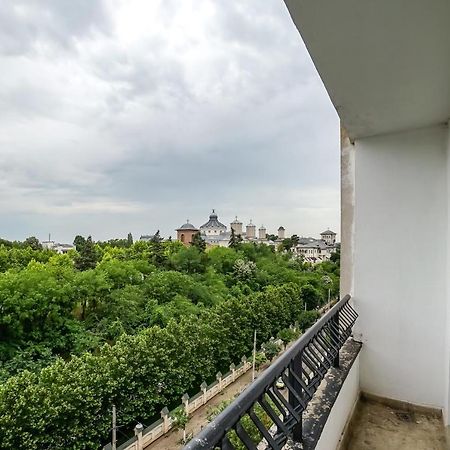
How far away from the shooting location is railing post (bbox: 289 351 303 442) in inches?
40.5

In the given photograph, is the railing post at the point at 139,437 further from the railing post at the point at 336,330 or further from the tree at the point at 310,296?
the tree at the point at 310,296

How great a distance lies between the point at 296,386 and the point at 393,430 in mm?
1228

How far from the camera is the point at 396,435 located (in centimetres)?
181

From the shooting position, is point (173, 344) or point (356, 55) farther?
point (173, 344)

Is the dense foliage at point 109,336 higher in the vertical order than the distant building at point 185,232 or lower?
lower

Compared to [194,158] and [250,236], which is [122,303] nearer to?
[194,158]

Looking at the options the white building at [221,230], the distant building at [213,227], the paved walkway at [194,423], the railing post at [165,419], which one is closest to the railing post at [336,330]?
the paved walkway at [194,423]

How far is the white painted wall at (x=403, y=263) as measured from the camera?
2.04m

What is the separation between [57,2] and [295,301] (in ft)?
61.8

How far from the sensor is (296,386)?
1.06 meters

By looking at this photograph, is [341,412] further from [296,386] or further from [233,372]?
[233,372]

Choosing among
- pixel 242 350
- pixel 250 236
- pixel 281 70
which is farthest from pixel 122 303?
pixel 250 236

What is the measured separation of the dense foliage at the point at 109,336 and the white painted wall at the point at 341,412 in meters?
7.90

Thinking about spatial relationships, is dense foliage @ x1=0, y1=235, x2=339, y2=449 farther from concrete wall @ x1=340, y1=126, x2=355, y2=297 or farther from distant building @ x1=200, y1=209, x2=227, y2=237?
distant building @ x1=200, y1=209, x2=227, y2=237
